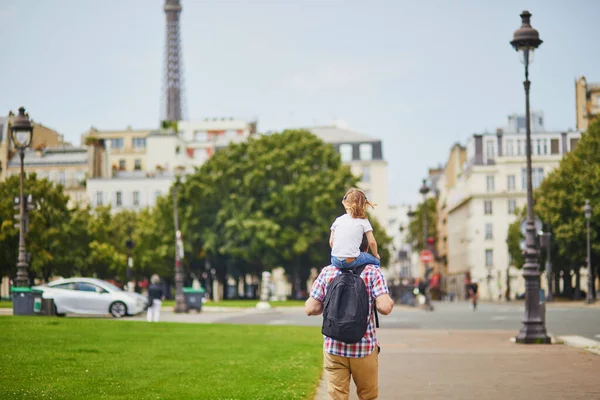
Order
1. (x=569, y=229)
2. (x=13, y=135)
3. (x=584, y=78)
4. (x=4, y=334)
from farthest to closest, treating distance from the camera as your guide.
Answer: (x=584, y=78) → (x=569, y=229) → (x=13, y=135) → (x=4, y=334)

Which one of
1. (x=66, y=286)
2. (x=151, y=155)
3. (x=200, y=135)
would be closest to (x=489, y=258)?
(x=151, y=155)

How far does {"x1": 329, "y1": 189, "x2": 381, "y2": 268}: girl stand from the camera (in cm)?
802

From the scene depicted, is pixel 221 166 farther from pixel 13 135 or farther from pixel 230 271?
pixel 13 135

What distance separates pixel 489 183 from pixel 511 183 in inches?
98.1

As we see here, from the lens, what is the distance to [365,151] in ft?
458

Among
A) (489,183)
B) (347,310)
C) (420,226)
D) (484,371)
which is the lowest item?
(484,371)

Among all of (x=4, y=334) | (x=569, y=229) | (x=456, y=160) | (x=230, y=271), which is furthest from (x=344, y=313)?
(x=456, y=160)

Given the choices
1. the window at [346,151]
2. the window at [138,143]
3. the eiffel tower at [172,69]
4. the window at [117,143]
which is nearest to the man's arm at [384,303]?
the window at [346,151]

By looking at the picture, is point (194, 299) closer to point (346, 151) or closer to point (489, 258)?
point (489, 258)

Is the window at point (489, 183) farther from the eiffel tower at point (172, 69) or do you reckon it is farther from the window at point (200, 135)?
the eiffel tower at point (172, 69)

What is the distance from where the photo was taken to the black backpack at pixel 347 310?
780cm

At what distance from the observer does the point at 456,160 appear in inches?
5600

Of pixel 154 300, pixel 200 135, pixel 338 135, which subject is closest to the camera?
pixel 154 300

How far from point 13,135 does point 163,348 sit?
1253 cm
